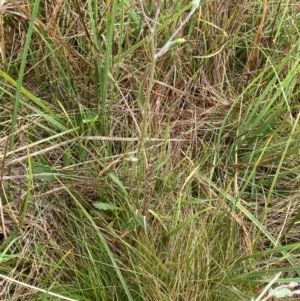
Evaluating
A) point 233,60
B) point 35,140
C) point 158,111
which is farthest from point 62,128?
point 233,60

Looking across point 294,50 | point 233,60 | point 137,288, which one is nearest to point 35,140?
point 137,288

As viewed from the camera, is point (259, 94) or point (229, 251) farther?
point (259, 94)

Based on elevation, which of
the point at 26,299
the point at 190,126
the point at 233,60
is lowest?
the point at 26,299

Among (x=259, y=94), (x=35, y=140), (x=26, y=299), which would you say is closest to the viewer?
(x=26, y=299)

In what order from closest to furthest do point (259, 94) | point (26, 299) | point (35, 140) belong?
1. point (26, 299)
2. point (35, 140)
3. point (259, 94)

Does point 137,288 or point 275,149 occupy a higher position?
point 275,149

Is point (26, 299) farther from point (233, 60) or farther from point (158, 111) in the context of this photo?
point (233, 60)
